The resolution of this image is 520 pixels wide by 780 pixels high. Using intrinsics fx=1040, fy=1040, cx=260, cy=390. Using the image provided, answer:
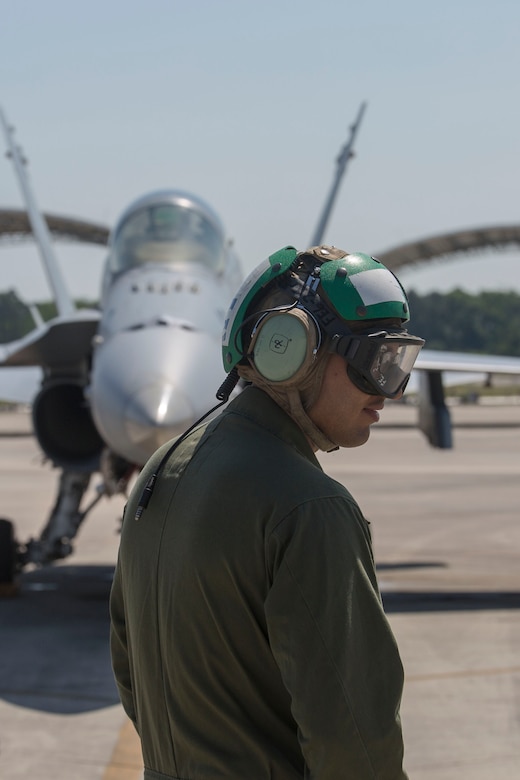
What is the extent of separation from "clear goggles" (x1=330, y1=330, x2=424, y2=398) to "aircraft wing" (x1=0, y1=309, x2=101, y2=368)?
23.7 ft

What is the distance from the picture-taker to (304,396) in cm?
216

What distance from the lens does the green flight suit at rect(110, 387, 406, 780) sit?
5.90 ft

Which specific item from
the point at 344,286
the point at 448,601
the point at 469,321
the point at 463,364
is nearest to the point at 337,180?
the point at 463,364

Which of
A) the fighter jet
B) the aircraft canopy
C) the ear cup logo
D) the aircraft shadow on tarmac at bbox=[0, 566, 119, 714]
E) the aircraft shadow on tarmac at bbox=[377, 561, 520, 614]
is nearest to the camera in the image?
the ear cup logo

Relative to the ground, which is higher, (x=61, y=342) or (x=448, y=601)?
(x=61, y=342)

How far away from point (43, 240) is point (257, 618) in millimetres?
10153

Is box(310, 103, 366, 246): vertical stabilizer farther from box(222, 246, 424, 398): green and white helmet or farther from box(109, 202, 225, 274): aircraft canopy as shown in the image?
box(222, 246, 424, 398): green and white helmet

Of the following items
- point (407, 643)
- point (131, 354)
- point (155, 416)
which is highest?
point (131, 354)

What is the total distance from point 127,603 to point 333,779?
2.13ft

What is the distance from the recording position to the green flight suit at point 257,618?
1.80 m

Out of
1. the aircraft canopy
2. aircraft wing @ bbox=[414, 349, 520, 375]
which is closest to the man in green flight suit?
the aircraft canopy

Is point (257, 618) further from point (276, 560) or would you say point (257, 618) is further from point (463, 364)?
point (463, 364)

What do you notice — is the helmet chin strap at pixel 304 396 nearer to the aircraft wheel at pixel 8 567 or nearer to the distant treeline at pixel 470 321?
the aircraft wheel at pixel 8 567

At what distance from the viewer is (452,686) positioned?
6926 mm
